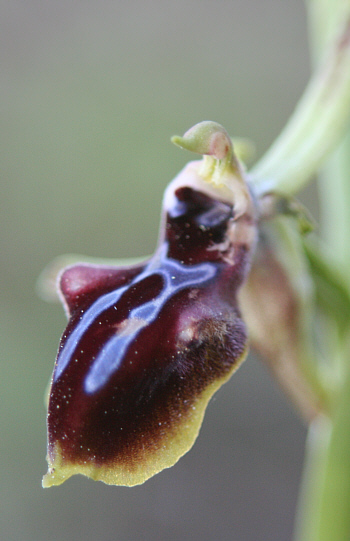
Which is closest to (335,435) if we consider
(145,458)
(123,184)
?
(145,458)

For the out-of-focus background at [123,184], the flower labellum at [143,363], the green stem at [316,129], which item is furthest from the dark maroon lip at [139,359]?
the out-of-focus background at [123,184]

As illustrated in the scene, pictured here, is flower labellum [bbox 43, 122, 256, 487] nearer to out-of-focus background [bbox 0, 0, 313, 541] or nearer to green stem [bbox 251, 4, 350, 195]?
green stem [bbox 251, 4, 350, 195]

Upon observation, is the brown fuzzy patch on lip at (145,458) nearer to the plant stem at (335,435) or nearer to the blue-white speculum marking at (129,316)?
the blue-white speculum marking at (129,316)

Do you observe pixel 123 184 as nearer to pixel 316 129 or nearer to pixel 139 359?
pixel 316 129

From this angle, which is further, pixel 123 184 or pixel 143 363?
pixel 123 184

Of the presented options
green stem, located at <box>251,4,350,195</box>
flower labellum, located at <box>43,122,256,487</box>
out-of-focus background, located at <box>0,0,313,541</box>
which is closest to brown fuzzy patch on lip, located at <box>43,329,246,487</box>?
flower labellum, located at <box>43,122,256,487</box>

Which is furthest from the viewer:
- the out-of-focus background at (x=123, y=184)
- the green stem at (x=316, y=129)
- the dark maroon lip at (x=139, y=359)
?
the out-of-focus background at (x=123, y=184)
